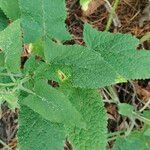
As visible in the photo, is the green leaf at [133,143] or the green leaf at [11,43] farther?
the green leaf at [133,143]

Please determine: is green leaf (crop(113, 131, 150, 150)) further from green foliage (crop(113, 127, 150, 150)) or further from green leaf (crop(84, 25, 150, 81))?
green leaf (crop(84, 25, 150, 81))

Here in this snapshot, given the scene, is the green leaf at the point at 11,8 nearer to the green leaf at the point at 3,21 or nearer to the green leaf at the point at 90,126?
the green leaf at the point at 3,21

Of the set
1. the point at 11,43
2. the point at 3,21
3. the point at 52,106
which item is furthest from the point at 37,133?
the point at 3,21

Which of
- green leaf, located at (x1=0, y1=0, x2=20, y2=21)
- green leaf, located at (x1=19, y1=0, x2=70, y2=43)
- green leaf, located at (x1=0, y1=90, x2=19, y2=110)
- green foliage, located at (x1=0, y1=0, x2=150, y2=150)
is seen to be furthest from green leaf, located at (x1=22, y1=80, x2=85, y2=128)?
green leaf, located at (x1=0, y1=0, x2=20, y2=21)

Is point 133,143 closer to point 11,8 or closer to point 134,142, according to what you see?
point 134,142

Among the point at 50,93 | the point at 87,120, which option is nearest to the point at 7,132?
the point at 87,120

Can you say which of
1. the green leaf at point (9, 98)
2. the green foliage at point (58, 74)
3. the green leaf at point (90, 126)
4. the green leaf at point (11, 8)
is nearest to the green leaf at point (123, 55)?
the green foliage at point (58, 74)
